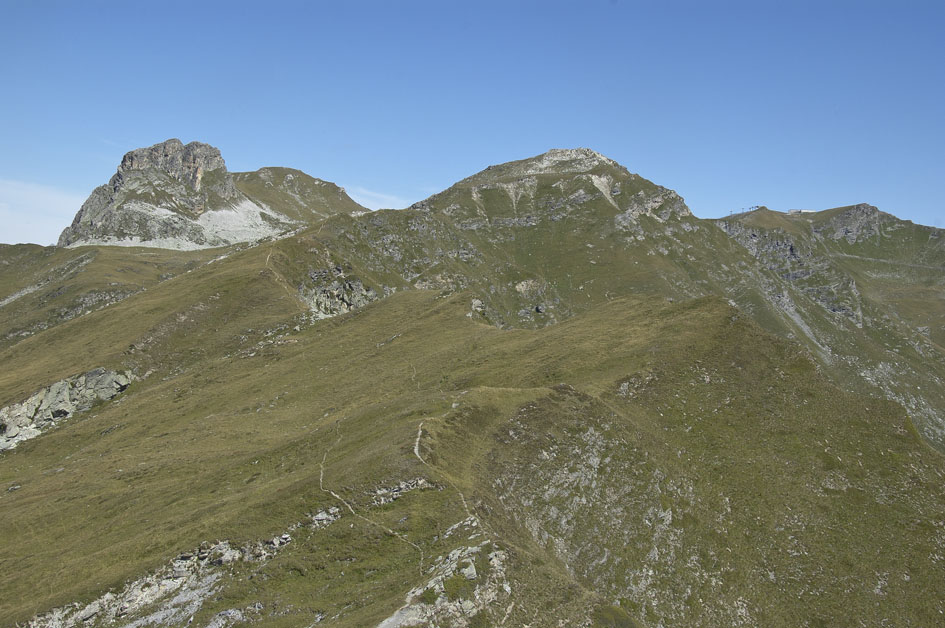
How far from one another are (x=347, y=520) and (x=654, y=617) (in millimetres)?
23993

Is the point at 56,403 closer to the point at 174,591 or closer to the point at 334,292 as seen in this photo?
the point at 334,292

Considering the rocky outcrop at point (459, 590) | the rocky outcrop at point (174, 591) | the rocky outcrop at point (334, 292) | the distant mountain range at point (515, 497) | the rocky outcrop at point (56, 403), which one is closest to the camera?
the rocky outcrop at point (459, 590)

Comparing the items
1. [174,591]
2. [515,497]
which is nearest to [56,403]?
[174,591]

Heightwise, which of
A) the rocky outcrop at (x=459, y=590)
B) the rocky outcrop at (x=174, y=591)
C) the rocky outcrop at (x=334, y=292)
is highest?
the rocky outcrop at (x=334, y=292)

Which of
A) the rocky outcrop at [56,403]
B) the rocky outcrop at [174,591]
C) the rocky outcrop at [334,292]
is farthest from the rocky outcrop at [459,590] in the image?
the rocky outcrop at [334,292]

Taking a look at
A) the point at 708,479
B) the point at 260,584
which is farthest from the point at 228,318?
the point at 708,479

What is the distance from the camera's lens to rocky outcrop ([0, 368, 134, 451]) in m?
97.6

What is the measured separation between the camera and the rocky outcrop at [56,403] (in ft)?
320

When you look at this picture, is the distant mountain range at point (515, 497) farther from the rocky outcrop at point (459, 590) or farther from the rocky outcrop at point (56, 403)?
the rocky outcrop at point (56, 403)

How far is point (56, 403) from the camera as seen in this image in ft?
340

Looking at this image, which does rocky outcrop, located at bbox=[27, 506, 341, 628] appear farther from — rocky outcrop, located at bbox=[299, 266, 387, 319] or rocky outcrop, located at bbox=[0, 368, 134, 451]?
rocky outcrop, located at bbox=[299, 266, 387, 319]

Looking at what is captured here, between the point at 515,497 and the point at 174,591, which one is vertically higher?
the point at 515,497

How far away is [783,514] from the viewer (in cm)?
4844

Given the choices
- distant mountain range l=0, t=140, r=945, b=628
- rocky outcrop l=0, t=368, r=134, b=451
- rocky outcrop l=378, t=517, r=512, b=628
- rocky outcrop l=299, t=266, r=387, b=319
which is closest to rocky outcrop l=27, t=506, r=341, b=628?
distant mountain range l=0, t=140, r=945, b=628
